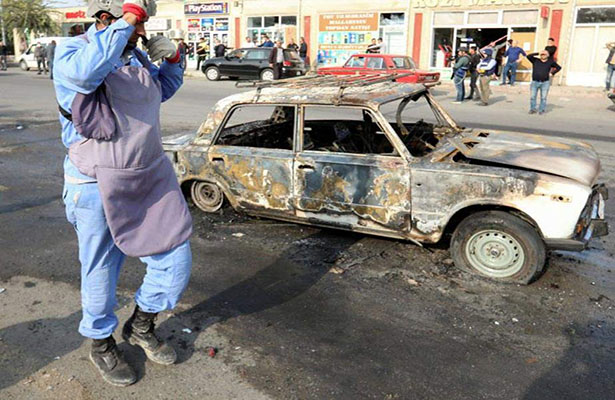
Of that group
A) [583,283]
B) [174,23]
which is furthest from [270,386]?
[174,23]

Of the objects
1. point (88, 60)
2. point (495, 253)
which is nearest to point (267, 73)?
point (495, 253)

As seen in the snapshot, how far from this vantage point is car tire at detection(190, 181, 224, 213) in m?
5.72

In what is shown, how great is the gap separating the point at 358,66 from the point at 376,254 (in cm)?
1517

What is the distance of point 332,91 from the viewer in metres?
5.01

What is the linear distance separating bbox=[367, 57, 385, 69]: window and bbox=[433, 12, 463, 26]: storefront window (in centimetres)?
783

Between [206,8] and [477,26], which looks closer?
[477,26]

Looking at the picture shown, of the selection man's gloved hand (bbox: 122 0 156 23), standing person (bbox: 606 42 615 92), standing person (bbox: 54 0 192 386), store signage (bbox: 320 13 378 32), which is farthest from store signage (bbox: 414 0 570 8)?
man's gloved hand (bbox: 122 0 156 23)

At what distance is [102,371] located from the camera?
307 centimetres

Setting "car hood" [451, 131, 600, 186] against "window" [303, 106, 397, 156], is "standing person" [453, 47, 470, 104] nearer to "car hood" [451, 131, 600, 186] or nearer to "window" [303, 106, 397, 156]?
"window" [303, 106, 397, 156]

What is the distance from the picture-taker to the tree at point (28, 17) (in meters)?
39.3

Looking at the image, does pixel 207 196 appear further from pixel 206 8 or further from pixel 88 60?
pixel 206 8

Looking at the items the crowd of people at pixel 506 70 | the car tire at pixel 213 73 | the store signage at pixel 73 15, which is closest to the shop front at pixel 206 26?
the car tire at pixel 213 73

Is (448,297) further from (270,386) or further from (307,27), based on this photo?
(307,27)

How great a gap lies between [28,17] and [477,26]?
31.4 m
